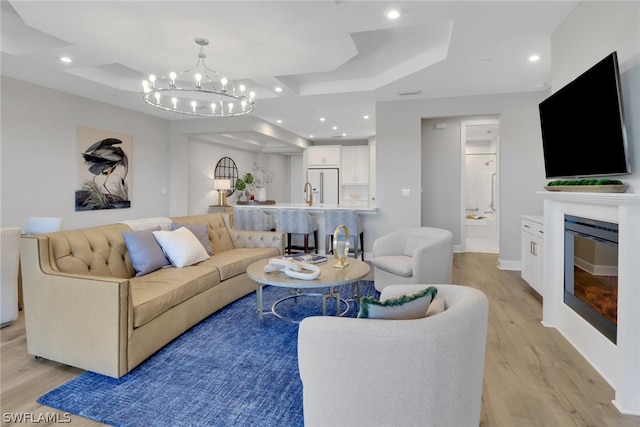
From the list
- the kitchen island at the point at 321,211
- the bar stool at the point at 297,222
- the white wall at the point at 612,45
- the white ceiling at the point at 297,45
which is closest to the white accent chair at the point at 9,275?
the white ceiling at the point at 297,45

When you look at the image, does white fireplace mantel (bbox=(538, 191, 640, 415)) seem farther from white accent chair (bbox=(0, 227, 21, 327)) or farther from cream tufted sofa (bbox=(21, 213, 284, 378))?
white accent chair (bbox=(0, 227, 21, 327))

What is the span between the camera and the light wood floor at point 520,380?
1.74m

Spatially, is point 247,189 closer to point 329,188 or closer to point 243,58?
point 329,188

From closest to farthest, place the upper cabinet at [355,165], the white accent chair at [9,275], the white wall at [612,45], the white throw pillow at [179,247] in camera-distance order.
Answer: the white wall at [612,45] < the white accent chair at [9,275] < the white throw pillow at [179,247] < the upper cabinet at [355,165]

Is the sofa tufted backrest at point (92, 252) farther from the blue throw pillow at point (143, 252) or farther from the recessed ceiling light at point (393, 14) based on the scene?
the recessed ceiling light at point (393, 14)

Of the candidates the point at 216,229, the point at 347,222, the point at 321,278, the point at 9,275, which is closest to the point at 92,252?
the point at 9,275

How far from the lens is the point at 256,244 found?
418cm

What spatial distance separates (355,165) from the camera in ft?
29.2

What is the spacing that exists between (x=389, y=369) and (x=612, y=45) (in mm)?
2482

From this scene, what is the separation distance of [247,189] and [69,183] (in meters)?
4.66

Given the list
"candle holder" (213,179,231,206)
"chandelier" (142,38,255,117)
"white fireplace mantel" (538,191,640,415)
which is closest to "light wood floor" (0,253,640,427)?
"white fireplace mantel" (538,191,640,415)

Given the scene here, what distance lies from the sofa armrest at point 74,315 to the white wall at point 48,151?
2.67 meters

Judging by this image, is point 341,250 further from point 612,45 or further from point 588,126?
point 612,45

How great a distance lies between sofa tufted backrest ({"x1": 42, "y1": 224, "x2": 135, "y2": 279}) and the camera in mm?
2350
